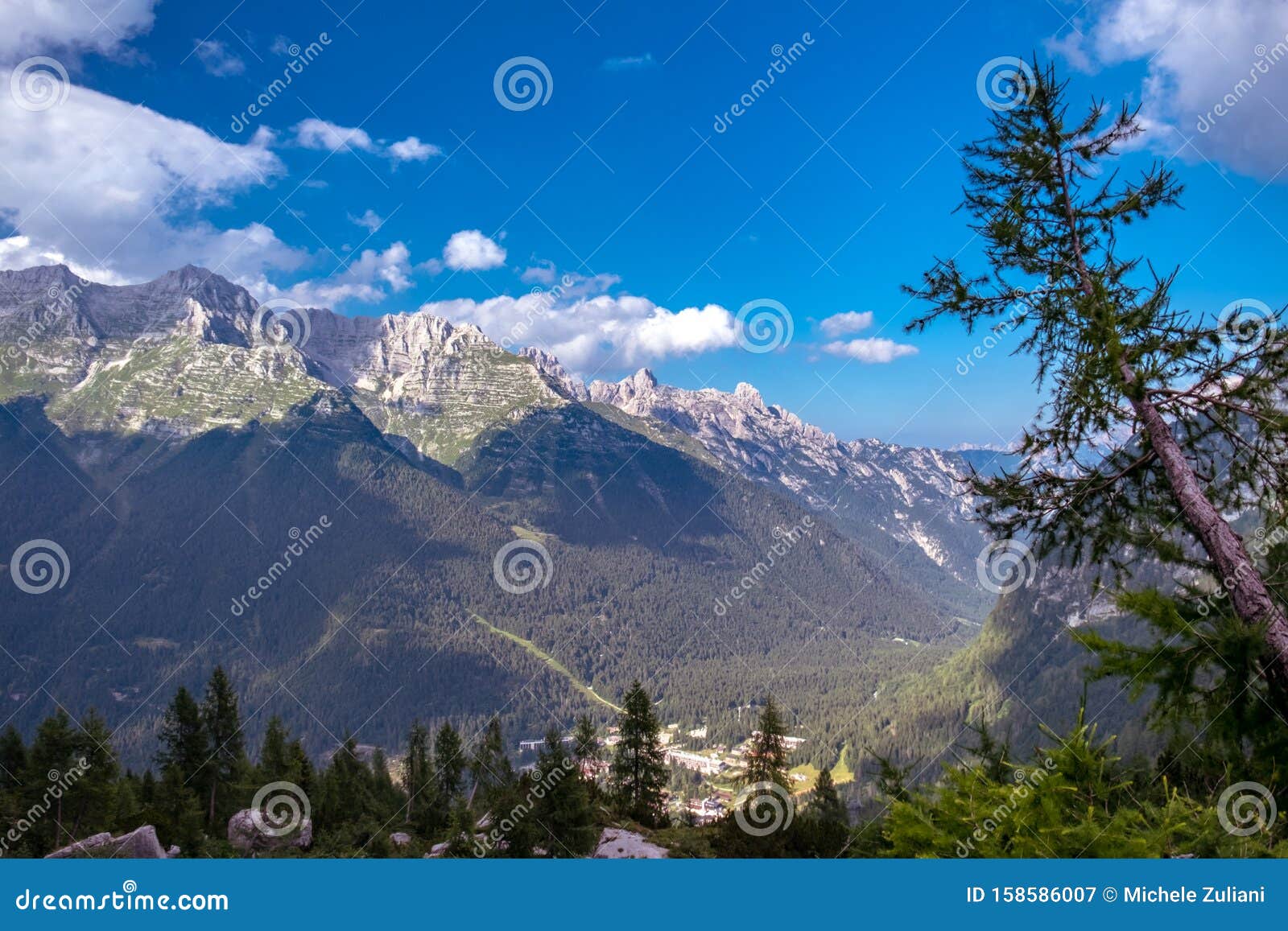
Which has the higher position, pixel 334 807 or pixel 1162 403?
pixel 1162 403

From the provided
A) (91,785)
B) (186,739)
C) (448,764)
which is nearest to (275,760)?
(186,739)

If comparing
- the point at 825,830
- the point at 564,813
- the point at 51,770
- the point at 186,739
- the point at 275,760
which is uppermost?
the point at 564,813

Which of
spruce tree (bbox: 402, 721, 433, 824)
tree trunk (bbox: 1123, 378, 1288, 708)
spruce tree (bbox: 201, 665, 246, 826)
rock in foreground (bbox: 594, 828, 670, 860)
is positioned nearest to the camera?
tree trunk (bbox: 1123, 378, 1288, 708)

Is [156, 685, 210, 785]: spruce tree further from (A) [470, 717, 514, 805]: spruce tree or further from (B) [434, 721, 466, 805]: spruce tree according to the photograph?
(A) [470, 717, 514, 805]: spruce tree

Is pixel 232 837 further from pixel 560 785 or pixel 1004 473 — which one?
pixel 1004 473

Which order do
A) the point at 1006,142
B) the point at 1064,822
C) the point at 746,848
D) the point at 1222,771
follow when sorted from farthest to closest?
the point at 746,848
the point at 1006,142
the point at 1222,771
the point at 1064,822

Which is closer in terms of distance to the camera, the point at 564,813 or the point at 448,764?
the point at 564,813

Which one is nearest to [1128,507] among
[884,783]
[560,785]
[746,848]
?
[884,783]

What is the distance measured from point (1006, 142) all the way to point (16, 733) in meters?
44.5

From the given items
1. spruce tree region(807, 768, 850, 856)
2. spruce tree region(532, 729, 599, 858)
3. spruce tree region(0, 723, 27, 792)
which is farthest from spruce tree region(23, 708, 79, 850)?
spruce tree region(807, 768, 850, 856)

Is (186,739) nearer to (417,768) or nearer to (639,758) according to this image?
(417,768)

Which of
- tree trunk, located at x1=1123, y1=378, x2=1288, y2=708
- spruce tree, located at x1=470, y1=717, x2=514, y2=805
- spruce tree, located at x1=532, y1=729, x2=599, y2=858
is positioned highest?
tree trunk, located at x1=1123, y1=378, x2=1288, y2=708

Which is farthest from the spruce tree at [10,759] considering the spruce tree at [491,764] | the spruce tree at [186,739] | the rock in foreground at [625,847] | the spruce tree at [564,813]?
the rock in foreground at [625,847]

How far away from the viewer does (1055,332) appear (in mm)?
10492
